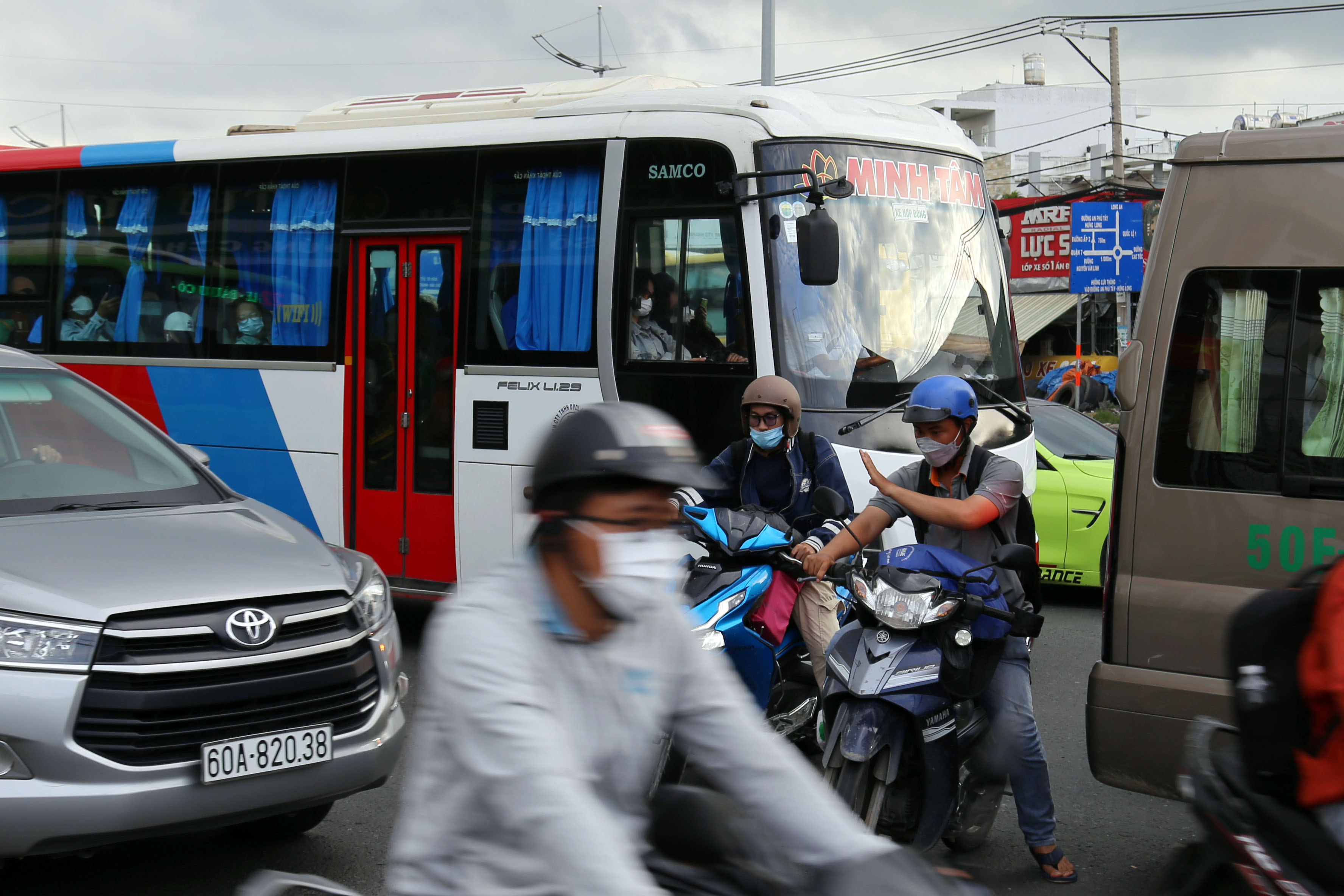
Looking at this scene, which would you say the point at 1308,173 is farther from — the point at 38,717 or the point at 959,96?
the point at 959,96

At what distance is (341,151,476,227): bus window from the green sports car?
424 centimetres

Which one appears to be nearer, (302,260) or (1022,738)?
(1022,738)

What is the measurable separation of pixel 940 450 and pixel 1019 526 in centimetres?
40

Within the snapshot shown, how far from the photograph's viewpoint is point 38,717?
384 centimetres

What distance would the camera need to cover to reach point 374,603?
4812 mm

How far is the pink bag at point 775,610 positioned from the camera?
527 centimetres

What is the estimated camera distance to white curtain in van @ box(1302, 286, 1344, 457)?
408 cm

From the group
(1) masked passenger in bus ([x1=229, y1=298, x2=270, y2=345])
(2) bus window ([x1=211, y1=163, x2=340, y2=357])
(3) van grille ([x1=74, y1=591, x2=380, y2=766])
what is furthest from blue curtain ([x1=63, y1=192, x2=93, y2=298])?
(3) van grille ([x1=74, y1=591, x2=380, y2=766])

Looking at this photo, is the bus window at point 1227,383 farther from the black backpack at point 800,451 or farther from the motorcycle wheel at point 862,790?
the black backpack at point 800,451

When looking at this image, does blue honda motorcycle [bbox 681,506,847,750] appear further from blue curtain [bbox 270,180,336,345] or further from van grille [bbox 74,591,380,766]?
blue curtain [bbox 270,180,336,345]

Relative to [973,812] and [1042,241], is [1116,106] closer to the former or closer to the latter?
[1042,241]

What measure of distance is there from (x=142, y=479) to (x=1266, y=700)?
4262mm

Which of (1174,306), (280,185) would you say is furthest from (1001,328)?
(280,185)

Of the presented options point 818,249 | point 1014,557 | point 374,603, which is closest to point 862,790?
point 1014,557
